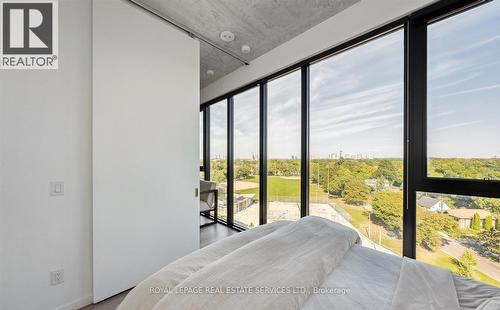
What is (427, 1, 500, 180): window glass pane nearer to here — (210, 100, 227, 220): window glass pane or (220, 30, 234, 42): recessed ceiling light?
(220, 30, 234, 42): recessed ceiling light

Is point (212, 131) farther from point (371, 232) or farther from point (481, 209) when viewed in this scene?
point (481, 209)

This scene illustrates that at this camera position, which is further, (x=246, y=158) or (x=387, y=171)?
(x=246, y=158)

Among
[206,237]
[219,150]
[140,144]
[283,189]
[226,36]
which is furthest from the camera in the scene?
[219,150]

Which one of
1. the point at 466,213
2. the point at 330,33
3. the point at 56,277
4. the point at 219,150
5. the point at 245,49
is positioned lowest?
the point at 56,277

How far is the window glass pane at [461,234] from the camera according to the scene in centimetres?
145

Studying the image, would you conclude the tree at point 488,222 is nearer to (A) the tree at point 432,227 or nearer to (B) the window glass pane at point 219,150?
(A) the tree at point 432,227

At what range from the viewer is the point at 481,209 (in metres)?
1.47

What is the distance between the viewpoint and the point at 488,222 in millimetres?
1447

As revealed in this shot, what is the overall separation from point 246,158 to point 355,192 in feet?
5.98

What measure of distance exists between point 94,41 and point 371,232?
311 centimetres

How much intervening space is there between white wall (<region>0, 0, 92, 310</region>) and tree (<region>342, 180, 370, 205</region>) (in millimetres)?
2457

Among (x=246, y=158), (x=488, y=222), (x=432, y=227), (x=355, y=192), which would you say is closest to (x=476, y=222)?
(x=488, y=222)

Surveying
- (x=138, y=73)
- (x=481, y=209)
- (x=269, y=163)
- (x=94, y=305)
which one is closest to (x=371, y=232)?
(x=481, y=209)

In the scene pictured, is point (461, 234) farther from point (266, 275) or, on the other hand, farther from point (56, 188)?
point (56, 188)
